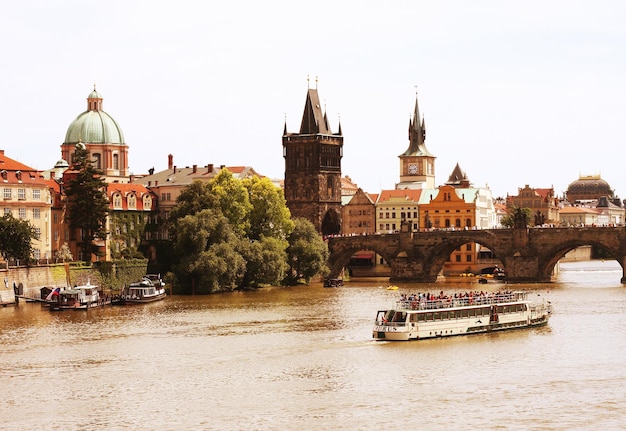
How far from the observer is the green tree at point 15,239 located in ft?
411

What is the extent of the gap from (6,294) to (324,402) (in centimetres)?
5756

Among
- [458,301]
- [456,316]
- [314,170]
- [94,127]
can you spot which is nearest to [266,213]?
[314,170]

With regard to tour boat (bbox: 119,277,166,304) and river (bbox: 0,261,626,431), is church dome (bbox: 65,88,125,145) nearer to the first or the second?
tour boat (bbox: 119,277,166,304)

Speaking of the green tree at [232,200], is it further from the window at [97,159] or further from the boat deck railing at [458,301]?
the boat deck railing at [458,301]

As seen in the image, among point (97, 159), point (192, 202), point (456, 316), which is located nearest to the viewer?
point (456, 316)

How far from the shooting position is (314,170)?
188750 mm

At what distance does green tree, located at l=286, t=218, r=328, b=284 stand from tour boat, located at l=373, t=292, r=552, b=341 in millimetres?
52558

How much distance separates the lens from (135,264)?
469ft

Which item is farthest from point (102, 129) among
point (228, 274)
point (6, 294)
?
point (6, 294)

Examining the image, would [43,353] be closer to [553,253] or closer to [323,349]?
[323,349]

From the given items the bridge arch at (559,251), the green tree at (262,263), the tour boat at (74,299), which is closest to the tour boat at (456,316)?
the tour boat at (74,299)

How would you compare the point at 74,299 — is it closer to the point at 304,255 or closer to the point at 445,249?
the point at 304,255

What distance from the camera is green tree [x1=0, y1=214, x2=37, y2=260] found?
125m

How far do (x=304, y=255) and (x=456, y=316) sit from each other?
60.0 meters
